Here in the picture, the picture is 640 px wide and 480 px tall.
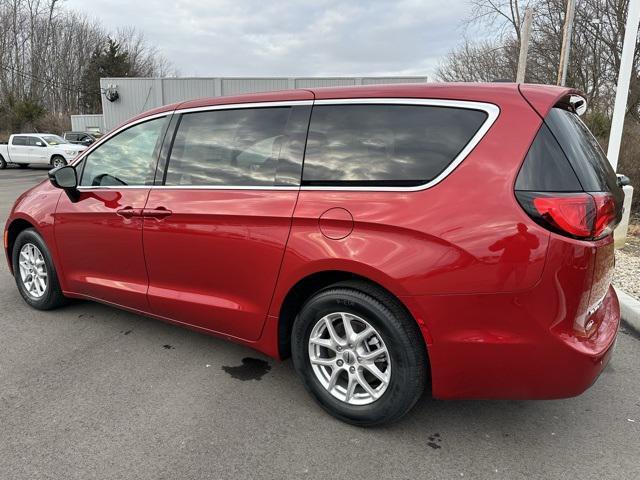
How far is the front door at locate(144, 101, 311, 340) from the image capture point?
8.82 ft

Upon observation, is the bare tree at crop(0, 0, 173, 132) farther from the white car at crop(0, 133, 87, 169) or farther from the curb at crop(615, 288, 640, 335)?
the curb at crop(615, 288, 640, 335)

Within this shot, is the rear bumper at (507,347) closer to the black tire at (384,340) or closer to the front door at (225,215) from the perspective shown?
the black tire at (384,340)

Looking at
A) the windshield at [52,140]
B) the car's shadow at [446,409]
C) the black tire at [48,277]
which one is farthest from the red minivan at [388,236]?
the windshield at [52,140]

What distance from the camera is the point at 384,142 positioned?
2.44 m

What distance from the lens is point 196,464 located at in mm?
2281

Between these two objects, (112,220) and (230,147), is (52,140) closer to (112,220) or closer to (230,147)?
(112,220)

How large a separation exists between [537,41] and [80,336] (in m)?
24.4

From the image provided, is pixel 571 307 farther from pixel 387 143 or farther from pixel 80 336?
pixel 80 336

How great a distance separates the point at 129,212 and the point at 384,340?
1.97 meters

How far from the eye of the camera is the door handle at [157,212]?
3070 mm

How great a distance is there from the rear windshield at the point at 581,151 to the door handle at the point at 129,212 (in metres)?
2.50

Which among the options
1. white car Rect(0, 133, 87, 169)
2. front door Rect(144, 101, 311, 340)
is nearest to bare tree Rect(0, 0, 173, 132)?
white car Rect(0, 133, 87, 169)

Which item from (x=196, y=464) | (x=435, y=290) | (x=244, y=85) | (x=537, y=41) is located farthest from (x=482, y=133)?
(x=244, y=85)

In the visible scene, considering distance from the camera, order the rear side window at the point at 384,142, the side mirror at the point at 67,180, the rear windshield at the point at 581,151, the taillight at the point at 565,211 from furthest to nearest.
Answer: the side mirror at the point at 67,180 < the rear side window at the point at 384,142 < the rear windshield at the point at 581,151 < the taillight at the point at 565,211
